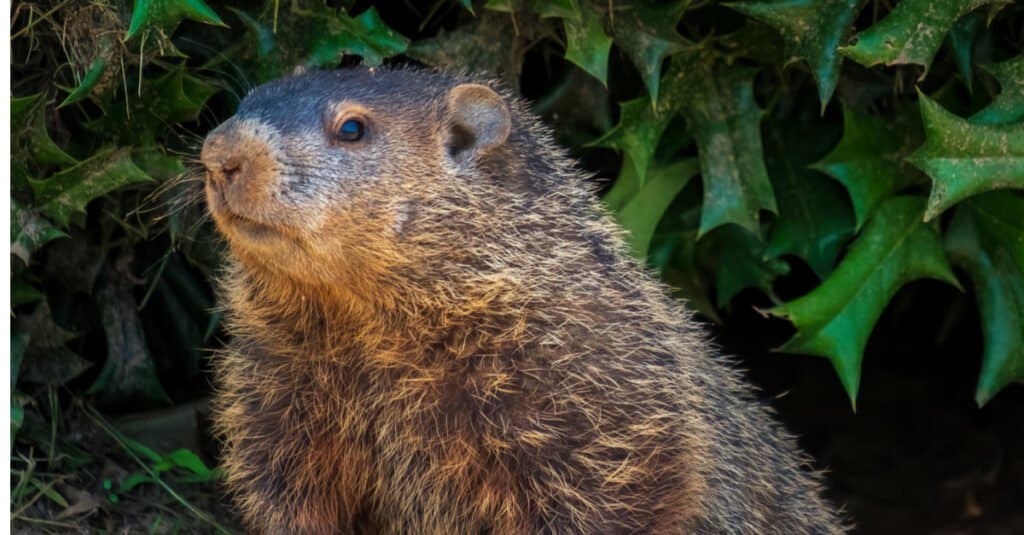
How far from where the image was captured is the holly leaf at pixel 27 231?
3.83 metres

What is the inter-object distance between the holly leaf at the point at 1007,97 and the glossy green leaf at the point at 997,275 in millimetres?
298

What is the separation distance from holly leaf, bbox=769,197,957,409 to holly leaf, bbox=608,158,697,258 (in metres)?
0.60

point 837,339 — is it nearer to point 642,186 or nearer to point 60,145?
point 642,186

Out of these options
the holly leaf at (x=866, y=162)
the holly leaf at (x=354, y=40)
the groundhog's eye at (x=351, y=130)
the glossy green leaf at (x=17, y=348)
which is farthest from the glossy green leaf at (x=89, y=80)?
the holly leaf at (x=866, y=162)

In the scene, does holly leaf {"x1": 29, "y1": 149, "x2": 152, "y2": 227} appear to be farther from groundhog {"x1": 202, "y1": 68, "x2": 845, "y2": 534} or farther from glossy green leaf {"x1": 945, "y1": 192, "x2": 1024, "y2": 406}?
glossy green leaf {"x1": 945, "y1": 192, "x2": 1024, "y2": 406}

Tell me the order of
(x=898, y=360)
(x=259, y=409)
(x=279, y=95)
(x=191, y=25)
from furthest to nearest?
(x=898, y=360) < (x=191, y=25) < (x=259, y=409) < (x=279, y=95)

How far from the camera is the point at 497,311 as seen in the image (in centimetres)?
314

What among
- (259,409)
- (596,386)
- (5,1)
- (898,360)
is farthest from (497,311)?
(898,360)

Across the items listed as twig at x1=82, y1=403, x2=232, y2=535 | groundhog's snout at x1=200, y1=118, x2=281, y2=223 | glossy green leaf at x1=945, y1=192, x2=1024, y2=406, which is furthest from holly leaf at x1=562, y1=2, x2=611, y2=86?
twig at x1=82, y1=403, x2=232, y2=535

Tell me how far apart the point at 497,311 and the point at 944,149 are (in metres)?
1.24

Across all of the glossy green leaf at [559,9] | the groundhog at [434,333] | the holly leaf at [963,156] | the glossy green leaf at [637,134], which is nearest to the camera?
the groundhog at [434,333]

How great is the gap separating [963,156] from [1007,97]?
0.31m

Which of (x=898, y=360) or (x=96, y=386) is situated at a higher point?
(x=96, y=386)

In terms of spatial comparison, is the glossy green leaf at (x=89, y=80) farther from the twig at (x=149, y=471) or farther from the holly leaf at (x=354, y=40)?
the twig at (x=149, y=471)
